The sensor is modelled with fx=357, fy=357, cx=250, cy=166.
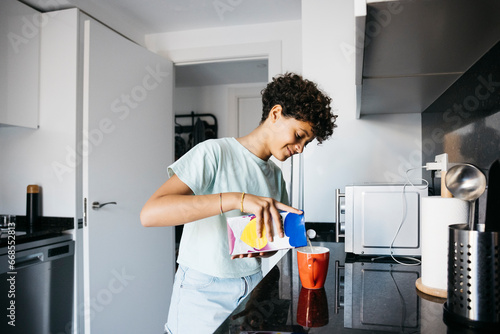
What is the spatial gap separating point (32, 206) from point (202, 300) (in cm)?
142

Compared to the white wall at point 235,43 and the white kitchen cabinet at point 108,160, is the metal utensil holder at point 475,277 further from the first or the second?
the white wall at point 235,43

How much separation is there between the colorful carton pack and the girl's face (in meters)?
0.28

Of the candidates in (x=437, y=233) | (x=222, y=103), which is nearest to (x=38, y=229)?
(x=437, y=233)

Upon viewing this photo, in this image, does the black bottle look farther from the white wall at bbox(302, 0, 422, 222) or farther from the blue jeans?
the white wall at bbox(302, 0, 422, 222)

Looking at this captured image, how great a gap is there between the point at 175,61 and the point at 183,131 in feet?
5.73

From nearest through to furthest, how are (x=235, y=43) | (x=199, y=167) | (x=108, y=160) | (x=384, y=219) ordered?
1. (x=199, y=167)
2. (x=384, y=219)
3. (x=108, y=160)
4. (x=235, y=43)

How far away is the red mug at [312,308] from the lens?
0.67 meters

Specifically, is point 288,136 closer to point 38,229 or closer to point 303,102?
point 303,102

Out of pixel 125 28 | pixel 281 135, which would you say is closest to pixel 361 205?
pixel 281 135

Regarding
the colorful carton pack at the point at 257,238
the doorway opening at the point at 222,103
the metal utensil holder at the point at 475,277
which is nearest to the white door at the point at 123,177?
the colorful carton pack at the point at 257,238

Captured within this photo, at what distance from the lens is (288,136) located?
1.00 meters

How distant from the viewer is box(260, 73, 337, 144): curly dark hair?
0.98 meters

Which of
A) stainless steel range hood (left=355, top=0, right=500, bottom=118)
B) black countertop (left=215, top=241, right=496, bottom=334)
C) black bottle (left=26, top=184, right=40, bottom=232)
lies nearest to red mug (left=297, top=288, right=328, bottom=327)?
black countertop (left=215, top=241, right=496, bottom=334)

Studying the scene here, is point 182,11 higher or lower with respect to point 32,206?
higher
